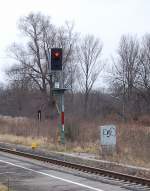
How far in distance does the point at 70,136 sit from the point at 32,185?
16.7 metres

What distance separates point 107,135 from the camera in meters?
23.6

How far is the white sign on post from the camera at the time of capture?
23.4m

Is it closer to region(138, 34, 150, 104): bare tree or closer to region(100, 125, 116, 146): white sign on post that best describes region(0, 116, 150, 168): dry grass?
region(100, 125, 116, 146): white sign on post

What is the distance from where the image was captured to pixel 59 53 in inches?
1142

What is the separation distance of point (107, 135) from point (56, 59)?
724 centimetres

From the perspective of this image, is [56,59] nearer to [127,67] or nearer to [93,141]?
[93,141]

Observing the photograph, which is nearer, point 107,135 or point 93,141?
point 107,135

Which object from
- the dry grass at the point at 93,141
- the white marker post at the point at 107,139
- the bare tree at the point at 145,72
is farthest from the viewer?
the bare tree at the point at 145,72

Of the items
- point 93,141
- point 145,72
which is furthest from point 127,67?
point 93,141

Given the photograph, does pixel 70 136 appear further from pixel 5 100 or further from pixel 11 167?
pixel 5 100

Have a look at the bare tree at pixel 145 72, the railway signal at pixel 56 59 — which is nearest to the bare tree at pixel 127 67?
the bare tree at pixel 145 72

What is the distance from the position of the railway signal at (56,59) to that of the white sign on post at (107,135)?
6.71 meters

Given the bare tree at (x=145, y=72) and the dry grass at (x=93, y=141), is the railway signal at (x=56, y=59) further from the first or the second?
the bare tree at (x=145, y=72)

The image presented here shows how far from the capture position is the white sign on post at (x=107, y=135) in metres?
23.4
